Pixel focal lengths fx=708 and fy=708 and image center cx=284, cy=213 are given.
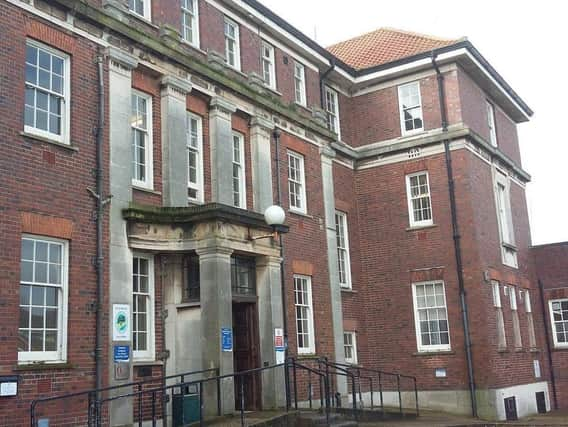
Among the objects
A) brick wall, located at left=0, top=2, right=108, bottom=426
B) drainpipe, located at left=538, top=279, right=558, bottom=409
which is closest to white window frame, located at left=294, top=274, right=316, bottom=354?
brick wall, located at left=0, top=2, right=108, bottom=426

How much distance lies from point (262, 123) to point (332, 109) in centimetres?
578

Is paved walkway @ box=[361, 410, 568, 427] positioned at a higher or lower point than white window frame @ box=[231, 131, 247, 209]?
lower

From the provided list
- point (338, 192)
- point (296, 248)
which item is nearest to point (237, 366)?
point (296, 248)

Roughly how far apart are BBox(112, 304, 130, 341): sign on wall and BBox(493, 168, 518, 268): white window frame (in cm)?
1496

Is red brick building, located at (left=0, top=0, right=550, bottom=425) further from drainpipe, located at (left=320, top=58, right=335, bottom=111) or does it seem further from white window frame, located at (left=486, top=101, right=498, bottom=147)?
white window frame, located at (left=486, top=101, right=498, bottom=147)

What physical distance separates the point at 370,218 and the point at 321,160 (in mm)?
3523

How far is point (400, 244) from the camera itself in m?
23.4

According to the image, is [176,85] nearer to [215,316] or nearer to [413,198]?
[215,316]

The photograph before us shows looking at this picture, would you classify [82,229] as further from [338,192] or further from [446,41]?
[446,41]

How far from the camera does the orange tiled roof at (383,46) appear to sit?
24.1m

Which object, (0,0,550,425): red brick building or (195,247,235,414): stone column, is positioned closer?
(0,0,550,425): red brick building

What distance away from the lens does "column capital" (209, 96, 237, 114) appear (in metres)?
17.1

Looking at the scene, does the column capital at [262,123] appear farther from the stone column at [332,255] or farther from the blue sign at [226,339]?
the blue sign at [226,339]

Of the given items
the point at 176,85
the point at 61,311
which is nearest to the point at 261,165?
the point at 176,85
